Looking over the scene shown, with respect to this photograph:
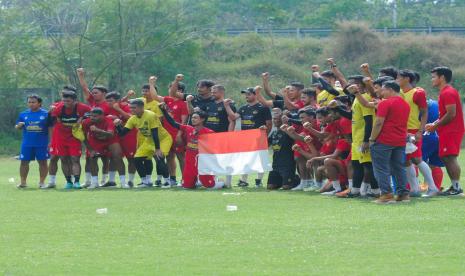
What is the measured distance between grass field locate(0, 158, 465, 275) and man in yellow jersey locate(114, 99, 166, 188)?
2.60 metres

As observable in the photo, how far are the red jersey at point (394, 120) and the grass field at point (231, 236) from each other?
3.25ft

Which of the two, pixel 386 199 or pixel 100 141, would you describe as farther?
pixel 100 141

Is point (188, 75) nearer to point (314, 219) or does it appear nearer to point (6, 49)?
point (6, 49)

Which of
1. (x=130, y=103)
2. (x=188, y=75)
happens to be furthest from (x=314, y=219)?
(x=188, y=75)

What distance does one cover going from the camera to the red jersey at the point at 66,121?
2077 centimetres

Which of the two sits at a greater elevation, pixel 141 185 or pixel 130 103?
pixel 130 103

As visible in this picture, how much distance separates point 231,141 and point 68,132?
3.17 metres

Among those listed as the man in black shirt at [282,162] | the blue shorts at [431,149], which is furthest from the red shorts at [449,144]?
the man in black shirt at [282,162]

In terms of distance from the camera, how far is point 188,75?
158 ft

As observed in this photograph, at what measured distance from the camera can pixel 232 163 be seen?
805 inches

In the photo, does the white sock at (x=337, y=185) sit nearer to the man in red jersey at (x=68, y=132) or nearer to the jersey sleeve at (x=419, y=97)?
the jersey sleeve at (x=419, y=97)

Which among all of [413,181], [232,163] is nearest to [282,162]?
[232,163]

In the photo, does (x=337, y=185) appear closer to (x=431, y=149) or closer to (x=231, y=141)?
(x=431, y=149)

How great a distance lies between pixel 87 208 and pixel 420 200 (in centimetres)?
504
